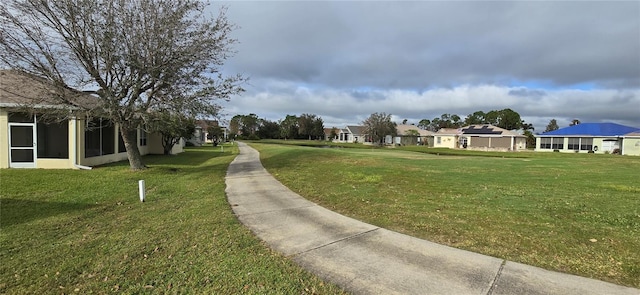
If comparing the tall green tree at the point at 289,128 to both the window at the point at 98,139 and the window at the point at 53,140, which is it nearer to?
the window at the point at 98,139

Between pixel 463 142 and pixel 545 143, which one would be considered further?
pixel 463 142

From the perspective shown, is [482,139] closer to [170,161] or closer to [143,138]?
[170,161]

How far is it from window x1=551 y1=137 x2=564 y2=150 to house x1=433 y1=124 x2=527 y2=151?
5539mm

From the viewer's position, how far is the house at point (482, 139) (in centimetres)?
5497

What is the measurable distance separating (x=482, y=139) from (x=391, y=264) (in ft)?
201

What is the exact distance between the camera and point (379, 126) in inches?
2510

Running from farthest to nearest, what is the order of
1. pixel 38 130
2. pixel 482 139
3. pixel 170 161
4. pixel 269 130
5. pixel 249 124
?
pixel 249 124 → pixel 269 130 → pixel 482 139 → pixel 170 161 → pixel 38 130

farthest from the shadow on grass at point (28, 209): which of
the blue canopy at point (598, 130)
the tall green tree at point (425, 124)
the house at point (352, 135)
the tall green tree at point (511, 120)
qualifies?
the tall green tree at point (425, 124)

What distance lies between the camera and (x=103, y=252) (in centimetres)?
489

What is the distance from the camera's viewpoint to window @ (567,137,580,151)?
46938mm

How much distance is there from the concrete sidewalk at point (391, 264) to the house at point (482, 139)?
5607 centimetres

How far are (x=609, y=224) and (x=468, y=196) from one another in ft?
10.0

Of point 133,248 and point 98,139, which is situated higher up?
point 98,139

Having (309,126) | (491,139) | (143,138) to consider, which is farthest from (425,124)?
(143,138)
